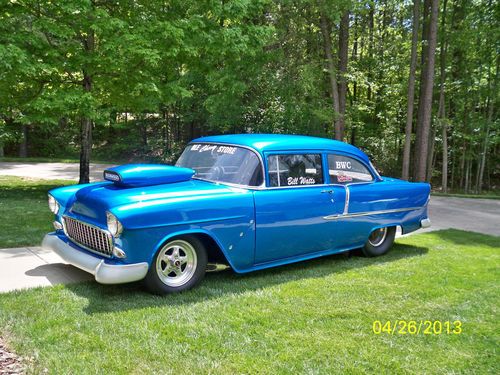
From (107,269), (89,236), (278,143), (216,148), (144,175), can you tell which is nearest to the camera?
(107,269)

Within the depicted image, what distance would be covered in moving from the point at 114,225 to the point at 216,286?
1.36 metres

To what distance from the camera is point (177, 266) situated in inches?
185

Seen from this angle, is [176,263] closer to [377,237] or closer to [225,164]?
[225,164]

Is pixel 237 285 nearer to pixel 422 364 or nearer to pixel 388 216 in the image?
pixel 422 364

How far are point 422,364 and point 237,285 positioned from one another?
2.18 m

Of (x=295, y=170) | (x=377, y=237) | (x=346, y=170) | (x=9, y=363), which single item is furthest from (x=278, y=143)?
(x=9, y=363)

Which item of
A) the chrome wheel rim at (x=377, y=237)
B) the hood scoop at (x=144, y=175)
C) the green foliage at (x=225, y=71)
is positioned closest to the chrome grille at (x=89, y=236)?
the hood scoop at (x=144, y=175)

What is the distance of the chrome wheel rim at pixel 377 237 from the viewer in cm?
669

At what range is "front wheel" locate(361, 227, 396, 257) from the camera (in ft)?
21.7

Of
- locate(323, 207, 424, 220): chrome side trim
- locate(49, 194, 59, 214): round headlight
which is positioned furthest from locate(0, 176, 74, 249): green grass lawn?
locate(323, 207, 424, 220): chrome side trim

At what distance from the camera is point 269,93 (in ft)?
57.3

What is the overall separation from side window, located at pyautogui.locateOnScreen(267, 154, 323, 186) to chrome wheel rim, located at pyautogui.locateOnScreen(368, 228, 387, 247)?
147 centimetres

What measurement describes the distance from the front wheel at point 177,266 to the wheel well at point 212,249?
0.22 feet

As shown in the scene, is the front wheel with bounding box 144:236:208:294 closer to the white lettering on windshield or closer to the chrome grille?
the chrome grille
